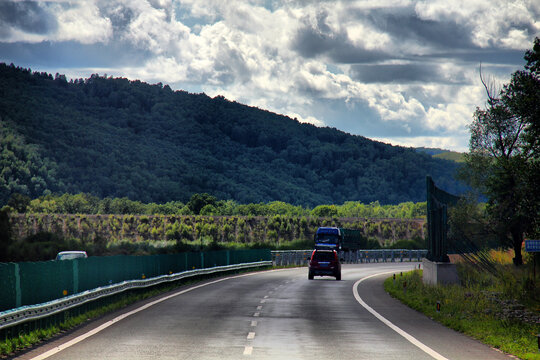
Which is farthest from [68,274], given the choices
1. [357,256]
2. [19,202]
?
[19,202]

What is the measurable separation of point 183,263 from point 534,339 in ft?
83.0

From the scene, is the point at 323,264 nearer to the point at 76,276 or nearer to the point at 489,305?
the point at 489,305

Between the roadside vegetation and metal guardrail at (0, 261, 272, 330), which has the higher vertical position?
metal guardrail at (0, 261, 272, 330)

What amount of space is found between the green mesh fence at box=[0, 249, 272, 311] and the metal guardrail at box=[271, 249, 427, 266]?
29.3 meters

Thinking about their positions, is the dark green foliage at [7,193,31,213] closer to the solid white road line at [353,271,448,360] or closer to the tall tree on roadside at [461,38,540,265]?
the tall tree on roadside at [461,38,540,265]

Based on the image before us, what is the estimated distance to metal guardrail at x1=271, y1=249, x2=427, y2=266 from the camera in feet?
225

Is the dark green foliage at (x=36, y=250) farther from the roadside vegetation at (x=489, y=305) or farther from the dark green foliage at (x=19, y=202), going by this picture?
the dark green foliage at (x=19, y=202)

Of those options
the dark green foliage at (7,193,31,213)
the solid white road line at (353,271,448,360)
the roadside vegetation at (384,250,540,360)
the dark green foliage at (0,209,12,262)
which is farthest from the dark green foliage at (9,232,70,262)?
the dark green foliage at (7,193,31,213)

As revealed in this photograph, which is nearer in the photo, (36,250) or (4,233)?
(36,250)

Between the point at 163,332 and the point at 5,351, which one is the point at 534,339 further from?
the point at 5,351

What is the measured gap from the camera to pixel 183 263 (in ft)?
134

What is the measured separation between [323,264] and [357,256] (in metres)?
38.8

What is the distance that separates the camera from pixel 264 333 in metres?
18.2

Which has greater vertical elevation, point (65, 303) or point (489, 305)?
point (65, 303)
